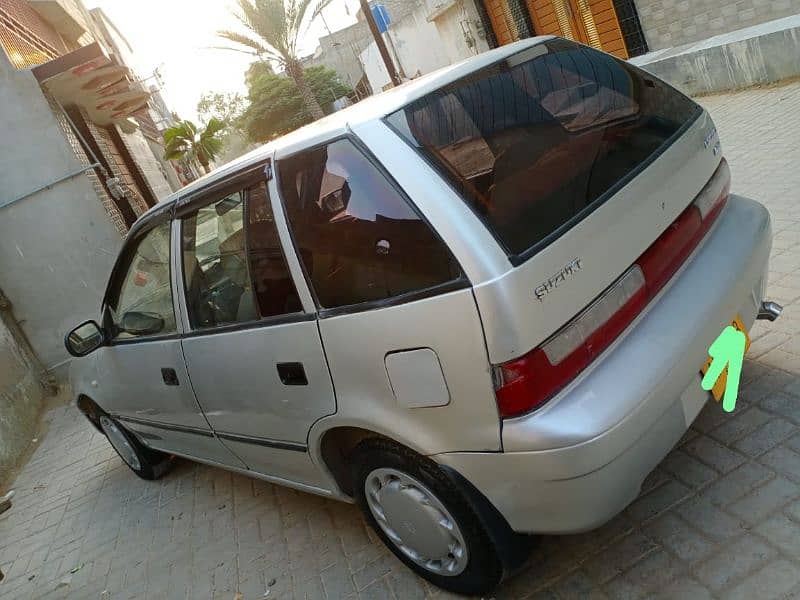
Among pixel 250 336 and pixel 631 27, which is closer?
pixel 250 336

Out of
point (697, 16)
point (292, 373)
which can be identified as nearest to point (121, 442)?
point (292, 373)

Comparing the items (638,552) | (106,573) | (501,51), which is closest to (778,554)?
(638,552)

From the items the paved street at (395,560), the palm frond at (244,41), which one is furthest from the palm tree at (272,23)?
the paved street at (395,560)

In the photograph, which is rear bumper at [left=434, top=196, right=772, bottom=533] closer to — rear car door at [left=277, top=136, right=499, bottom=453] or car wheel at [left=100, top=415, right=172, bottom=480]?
rear car door at [left=277, top=136, right=499, bottom=453]

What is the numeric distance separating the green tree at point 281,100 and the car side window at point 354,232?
1321 inches

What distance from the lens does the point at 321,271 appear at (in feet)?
7.30

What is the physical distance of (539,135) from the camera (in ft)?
7.04

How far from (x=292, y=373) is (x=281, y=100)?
35.6 m

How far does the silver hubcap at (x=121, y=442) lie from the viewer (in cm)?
448

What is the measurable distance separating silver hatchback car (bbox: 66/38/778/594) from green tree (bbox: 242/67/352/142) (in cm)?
3340

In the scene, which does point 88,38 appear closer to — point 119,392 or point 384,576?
point 119,392

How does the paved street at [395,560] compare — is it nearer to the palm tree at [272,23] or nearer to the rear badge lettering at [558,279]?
the rear badge lettering at [558,279]

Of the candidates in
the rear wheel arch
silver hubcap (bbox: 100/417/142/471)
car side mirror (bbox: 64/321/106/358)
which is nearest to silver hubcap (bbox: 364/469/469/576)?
the rear wheel arch

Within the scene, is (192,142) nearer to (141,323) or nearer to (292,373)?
(141,323)
